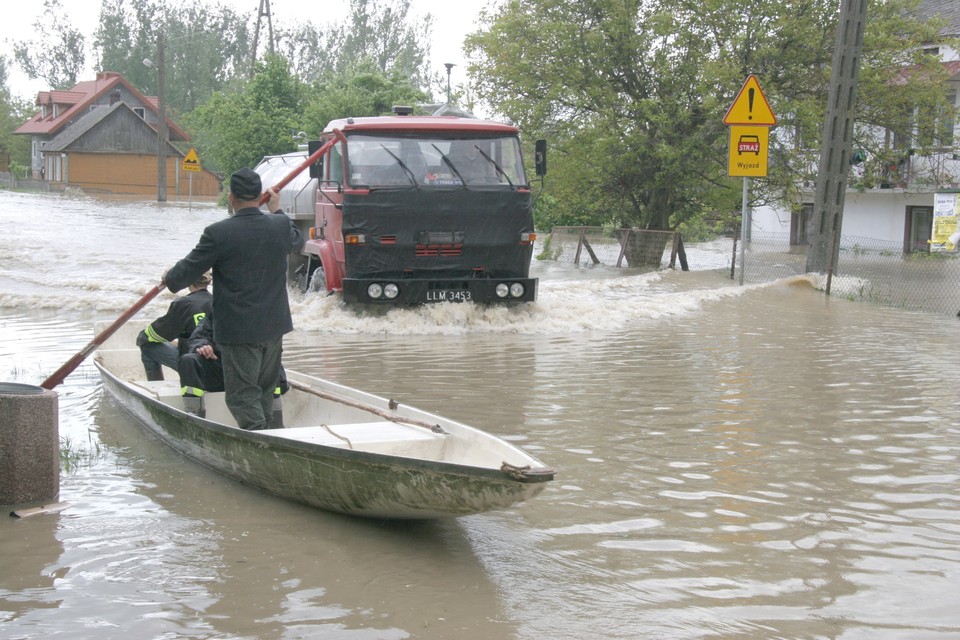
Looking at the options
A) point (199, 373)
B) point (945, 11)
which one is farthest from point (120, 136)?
point (199, 373)

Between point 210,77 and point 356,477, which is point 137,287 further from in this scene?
point 210,77

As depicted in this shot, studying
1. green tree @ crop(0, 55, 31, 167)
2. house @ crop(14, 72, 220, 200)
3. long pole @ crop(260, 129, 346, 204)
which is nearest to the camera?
long pole @ crop(260, 129, 346, 204)

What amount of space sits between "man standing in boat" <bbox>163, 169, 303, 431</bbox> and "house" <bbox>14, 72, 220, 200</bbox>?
6172 cm

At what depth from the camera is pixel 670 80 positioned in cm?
2397

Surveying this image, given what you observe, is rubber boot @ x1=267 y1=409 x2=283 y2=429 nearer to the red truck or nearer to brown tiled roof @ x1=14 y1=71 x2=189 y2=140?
the red truck

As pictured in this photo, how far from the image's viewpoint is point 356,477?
5484 mm

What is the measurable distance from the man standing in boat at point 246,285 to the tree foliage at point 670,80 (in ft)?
58.0

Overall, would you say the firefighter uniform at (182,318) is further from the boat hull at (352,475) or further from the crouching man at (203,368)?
the boat hull at (352,475)

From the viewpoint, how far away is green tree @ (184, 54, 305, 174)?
48.0 meters

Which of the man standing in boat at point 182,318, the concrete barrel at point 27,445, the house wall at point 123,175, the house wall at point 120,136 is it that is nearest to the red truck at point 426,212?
the man standing in boat at point 182,318

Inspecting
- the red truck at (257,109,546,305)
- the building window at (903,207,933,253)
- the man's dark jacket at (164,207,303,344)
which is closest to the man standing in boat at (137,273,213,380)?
the man's dark jacket at (164,207,303,344)

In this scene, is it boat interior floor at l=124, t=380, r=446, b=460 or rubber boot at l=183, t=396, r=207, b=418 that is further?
rubber boot at l=183, t=396, r=207, b=418

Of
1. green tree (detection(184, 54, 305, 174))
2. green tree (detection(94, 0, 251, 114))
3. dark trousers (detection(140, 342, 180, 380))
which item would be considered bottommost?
dark trousers (detection(140, 342, 180, 380))

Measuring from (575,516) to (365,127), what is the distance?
28.1ft
